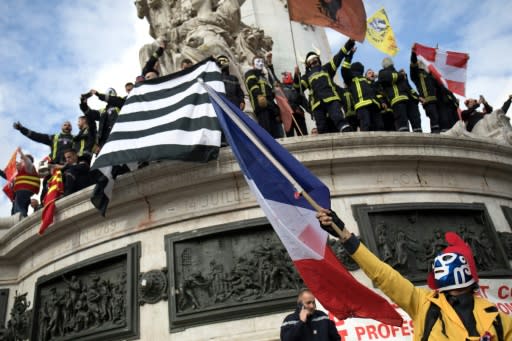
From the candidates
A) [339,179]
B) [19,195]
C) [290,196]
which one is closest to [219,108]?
[290,196]

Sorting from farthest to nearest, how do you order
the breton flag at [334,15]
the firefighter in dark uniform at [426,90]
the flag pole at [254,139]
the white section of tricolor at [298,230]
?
the breton flag at [334,15] → the firefighter in dark uniform at [426,90] → the white section of tricolor at [298,230] → the flag pole at [254,139]

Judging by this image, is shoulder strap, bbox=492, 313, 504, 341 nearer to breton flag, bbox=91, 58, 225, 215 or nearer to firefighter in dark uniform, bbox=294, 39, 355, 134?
breton flag, bbox=91, 58, 225, 215

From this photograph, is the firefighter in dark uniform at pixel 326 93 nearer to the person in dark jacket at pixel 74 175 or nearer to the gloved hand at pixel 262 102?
the gloved hand at pixel 262 102

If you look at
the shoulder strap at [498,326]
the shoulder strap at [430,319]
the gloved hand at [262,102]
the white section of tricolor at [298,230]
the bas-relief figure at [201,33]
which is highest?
the bas-relief figure at [201,33]

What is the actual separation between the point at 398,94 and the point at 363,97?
892 millimetres

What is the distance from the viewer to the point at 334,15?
42.5 ft

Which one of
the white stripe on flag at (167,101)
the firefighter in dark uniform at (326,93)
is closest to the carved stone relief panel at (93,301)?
the white stripe on flag at (167,101)

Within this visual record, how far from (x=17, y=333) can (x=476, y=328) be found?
8.57 m

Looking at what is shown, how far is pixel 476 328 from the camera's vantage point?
3.46m

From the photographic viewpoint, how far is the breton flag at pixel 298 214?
5.02 meters

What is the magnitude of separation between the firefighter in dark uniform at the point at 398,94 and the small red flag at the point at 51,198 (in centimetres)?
663

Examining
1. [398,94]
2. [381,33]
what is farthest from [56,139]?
[381,33]

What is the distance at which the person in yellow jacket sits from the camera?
11.4 feet

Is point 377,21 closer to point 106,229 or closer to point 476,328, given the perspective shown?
point 106,229
